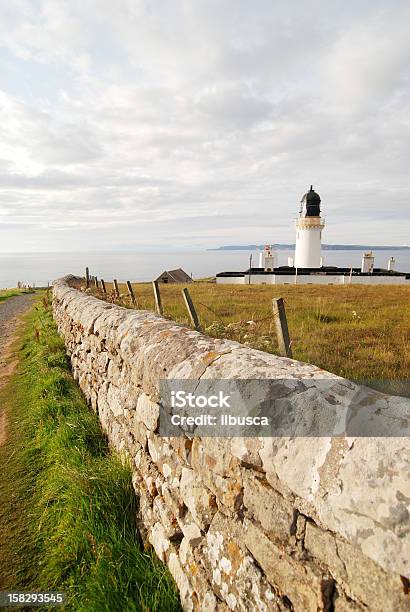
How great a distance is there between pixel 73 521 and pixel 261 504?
6.76 feet

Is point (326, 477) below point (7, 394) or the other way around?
the other way around

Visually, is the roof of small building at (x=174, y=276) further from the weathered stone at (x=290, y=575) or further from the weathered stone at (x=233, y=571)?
the weathered stone at (x=290, y=575)

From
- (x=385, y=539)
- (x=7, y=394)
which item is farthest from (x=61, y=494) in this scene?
(x=7, y=394)

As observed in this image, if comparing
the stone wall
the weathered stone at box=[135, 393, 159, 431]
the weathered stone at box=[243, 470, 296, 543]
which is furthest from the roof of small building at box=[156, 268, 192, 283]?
the weathered stone at box=[243, 470, 296, 543]

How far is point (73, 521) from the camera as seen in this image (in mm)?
2887

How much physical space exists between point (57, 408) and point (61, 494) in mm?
1945

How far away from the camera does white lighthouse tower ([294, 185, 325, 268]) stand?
135 ft

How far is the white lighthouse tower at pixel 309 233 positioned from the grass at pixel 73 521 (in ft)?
131

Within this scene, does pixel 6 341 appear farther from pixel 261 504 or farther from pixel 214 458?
pixel 261 504

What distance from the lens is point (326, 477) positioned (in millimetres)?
1308

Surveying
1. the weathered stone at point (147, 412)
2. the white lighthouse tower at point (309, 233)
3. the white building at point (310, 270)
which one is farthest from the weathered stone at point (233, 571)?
the white lighthouse tower at point (309, 233)

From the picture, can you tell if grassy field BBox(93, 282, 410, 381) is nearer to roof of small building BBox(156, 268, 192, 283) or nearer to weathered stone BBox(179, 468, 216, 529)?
weathered stone BBox(179, 468, 216, 529)

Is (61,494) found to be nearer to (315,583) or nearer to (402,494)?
(315,583)

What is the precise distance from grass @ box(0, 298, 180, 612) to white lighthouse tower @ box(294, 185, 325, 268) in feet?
131
